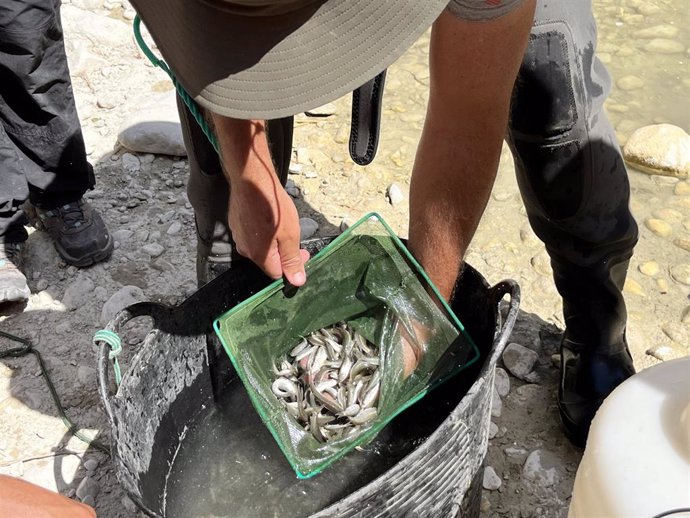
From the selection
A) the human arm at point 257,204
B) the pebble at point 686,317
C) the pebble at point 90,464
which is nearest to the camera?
the human arm at point 257,204

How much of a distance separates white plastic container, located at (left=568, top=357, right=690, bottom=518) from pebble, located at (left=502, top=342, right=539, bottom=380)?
1.00 metres

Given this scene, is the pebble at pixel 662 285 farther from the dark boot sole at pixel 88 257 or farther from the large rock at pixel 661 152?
the dark boot sole at pixel 88 257

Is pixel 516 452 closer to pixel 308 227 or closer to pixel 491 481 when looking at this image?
pixel 491 481

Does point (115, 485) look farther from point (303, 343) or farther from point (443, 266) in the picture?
point (443, 266)

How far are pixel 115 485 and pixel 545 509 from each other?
3.97 feet

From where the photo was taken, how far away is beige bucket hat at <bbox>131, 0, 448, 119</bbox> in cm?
118

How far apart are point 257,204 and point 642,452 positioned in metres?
1.00

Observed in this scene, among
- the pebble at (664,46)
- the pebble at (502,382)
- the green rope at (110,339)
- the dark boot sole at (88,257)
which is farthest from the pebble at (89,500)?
the pebble at (664,46)

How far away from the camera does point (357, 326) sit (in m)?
2.10

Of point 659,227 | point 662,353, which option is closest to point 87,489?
point 662,353

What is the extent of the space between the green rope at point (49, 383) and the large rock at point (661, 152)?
7.43ft

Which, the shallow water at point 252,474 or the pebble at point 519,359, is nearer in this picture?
the shallow water at point 252,474

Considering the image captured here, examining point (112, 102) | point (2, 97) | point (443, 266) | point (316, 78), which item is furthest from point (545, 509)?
point (112, 102)

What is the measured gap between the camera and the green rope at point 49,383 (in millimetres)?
2184
